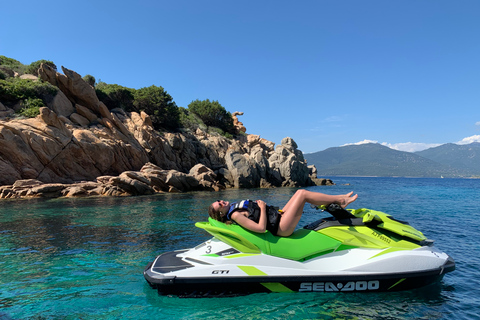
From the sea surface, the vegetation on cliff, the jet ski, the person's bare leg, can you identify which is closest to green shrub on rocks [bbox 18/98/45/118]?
the vegetation on cliff

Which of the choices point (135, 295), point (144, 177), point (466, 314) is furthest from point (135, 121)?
point (466, 314)

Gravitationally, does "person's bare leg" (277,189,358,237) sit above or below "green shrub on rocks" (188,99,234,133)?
below

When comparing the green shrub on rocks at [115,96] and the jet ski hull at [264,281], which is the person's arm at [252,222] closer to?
the jet ski hull at [264,281]

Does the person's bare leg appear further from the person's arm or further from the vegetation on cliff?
the vegetation on cliff

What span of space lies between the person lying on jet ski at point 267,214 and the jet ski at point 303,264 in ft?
0.47

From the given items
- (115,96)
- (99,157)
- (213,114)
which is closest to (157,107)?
(115,96)

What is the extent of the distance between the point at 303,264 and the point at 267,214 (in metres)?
1.05

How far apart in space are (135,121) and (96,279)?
35.9 meters

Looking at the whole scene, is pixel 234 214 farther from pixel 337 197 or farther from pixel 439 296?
pixel 439 296

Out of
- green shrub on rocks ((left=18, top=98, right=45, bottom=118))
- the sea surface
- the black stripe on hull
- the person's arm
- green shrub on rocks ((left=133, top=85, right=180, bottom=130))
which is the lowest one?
the sea surface

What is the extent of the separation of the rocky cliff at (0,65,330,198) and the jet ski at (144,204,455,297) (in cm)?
2234

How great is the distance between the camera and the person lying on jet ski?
5.24 m

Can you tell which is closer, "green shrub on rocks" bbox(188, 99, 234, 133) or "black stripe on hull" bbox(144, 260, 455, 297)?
"black stripe on hull" bbox(144, 260, 455, 297)

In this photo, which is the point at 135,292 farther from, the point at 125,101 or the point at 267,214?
the point at 125,101
